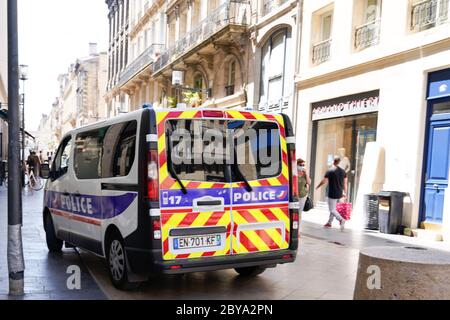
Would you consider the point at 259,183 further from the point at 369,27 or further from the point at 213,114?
the point at 369,27

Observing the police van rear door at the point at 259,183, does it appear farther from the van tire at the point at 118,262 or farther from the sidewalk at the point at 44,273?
the sidewalk at the point at 44,273

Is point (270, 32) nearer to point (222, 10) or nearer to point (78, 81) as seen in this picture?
point (222, 10)

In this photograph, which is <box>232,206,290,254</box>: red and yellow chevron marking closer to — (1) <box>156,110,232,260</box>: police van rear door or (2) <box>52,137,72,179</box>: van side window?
(1) <box>156,110,232,260</box>: police van rear door

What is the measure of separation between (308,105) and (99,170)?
1060 centimetres

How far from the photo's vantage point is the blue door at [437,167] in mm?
10094

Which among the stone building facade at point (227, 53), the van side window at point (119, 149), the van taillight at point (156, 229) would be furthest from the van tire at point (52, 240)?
the stone building facade at point (227, 53)

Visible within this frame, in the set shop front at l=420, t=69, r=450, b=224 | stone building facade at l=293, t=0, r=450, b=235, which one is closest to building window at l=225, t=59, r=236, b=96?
stone building facade at l=293, t=0, r=450, b=235

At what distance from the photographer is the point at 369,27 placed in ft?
42.4

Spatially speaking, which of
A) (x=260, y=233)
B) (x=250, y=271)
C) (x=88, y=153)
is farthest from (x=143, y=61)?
(x=260, y=233)

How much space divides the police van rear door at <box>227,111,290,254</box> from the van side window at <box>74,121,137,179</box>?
117 cm

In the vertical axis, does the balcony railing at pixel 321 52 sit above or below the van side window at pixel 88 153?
above

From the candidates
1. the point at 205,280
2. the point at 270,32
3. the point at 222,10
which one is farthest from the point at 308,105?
the point at 205,280

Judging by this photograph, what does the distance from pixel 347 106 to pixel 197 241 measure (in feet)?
31.9

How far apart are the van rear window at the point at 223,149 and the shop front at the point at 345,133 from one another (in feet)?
25.4
